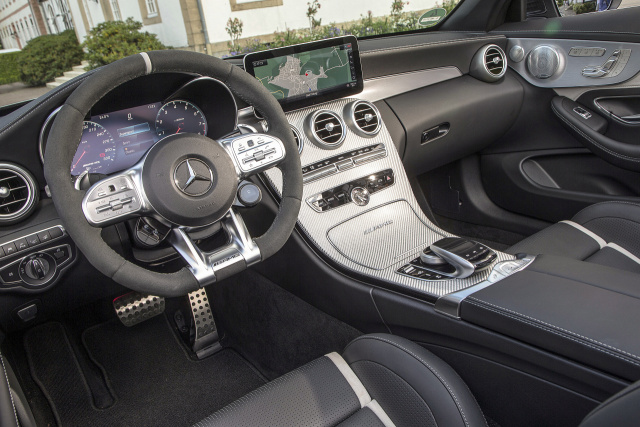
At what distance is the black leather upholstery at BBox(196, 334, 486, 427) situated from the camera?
1.11 meters

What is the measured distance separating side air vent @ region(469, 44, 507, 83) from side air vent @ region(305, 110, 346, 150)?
0.88 metres

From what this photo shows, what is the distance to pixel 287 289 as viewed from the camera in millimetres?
1844

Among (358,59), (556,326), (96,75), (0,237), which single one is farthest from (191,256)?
(358,59)

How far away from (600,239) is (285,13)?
164 inches

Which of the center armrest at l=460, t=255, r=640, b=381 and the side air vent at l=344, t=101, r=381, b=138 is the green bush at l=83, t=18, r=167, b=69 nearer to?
the side air vent at l=344, t=101, r=381, b=138

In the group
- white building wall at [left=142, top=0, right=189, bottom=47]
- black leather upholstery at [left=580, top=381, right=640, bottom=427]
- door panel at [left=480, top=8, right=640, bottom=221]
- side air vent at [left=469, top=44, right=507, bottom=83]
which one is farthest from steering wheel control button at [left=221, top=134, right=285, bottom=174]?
white building wall at [left=142, top=0, right=189, bottom=47]

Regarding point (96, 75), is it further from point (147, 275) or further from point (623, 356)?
point (623, 356)

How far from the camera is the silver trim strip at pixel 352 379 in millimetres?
1182

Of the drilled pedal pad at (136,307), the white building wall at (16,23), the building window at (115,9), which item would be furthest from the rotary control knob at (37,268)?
the building window at (115,9)

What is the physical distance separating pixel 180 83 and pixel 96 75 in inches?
12.3

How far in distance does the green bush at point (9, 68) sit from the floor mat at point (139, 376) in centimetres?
97

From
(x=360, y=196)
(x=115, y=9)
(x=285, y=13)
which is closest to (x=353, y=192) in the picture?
(x=360, y=196)

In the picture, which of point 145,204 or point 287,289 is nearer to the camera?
point 145,204

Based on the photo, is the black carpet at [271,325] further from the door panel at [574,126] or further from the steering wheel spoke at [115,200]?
the door panel at [574,126]
